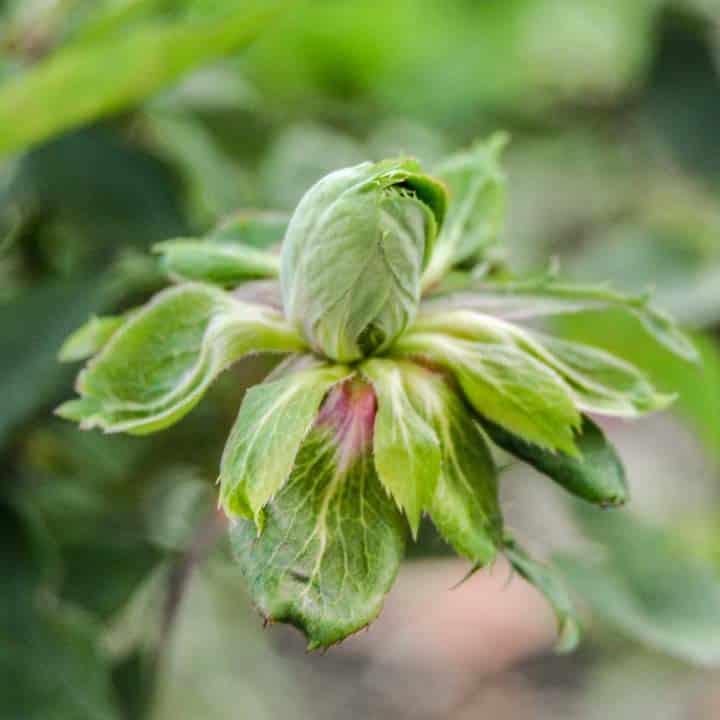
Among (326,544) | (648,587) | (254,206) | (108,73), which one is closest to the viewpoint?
(326,544)

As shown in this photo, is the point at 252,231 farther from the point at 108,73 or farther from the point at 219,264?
the point at 108,73

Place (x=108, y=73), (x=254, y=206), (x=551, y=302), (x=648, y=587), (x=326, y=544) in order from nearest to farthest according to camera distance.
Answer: (x=326, y=544)
(x=551, y=302)
(x=108, y=73)
(x=648, y=587)
(x=254, y=206)

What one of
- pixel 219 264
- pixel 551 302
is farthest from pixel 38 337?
pixel 551 302

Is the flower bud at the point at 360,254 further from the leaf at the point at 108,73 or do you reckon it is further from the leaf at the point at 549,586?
the leaf at the point at 108,73

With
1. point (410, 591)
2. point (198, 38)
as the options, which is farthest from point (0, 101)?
point (410, 591)

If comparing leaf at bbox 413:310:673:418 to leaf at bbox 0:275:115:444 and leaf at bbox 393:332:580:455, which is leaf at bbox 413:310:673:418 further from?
leaf at bbox 0:275:115:444

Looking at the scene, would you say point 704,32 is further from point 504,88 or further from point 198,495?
point 198,495

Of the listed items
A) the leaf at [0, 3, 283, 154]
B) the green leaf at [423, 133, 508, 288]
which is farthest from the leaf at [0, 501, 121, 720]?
the green leaf at [423, 133, 508, 288]
